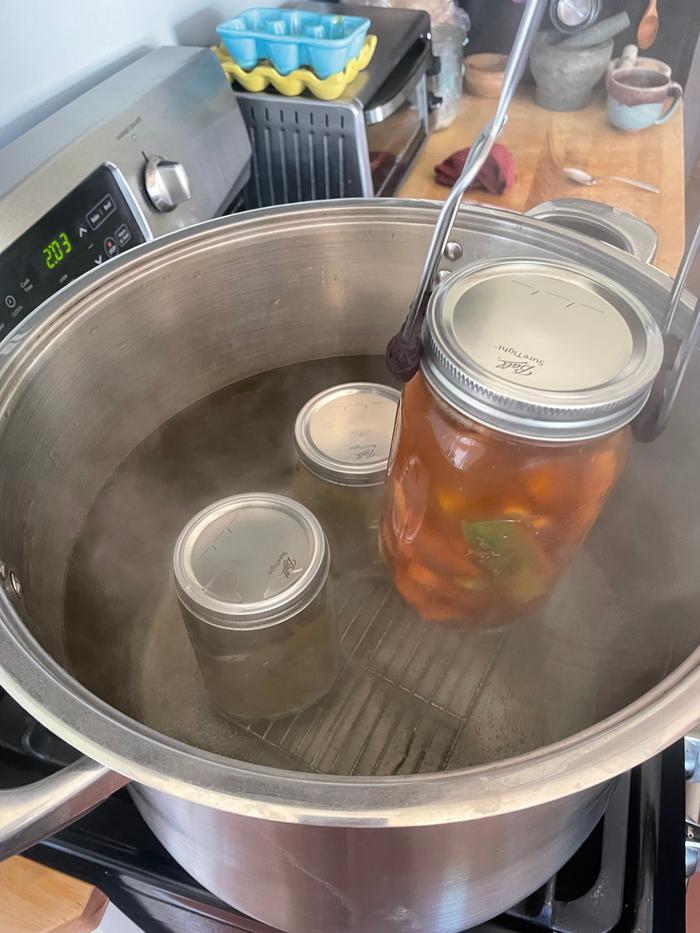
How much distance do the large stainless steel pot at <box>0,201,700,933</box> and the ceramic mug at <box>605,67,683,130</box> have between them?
0.63 meters

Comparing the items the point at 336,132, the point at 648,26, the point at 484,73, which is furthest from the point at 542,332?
the point at 648,26

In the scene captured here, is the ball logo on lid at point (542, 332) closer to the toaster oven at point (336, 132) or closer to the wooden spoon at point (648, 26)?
the toaster oven at point (336, 132)

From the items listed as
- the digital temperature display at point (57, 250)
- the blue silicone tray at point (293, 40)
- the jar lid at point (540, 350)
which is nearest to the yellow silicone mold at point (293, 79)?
the blue silicone tray at point (293, 40)

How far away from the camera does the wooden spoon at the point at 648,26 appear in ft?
3.43

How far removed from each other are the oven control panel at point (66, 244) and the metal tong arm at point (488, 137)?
0.27 metres

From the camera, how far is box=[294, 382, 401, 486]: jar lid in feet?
1.67

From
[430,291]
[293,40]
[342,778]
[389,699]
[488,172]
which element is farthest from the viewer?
[488,172]

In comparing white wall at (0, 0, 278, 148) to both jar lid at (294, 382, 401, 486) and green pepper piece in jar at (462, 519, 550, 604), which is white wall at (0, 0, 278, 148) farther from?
green pepper piece in jar at (462, 519, 550, 604)

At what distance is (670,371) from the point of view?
0.36 metres

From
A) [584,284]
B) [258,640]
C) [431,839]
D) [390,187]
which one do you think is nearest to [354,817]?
[431,839]

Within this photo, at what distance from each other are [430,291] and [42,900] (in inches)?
17.1

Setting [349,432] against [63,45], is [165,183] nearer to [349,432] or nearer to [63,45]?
[63,45]

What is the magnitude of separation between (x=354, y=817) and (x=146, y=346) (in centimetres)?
38

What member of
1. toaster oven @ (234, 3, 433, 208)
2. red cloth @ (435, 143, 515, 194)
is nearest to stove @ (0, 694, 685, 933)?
toaster oven @ (234, 3, 433, 208)
